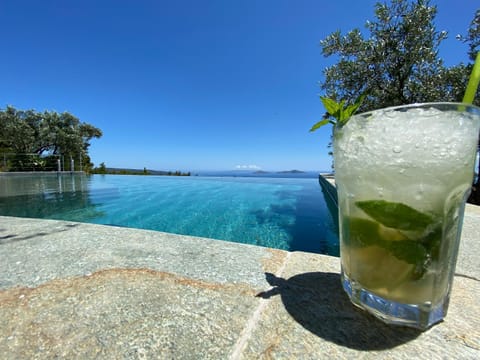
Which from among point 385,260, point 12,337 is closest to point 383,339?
point 385,260

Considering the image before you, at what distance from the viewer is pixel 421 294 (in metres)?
0.53

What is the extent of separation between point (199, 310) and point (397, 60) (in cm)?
492

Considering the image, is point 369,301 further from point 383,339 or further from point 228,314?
point 228,314

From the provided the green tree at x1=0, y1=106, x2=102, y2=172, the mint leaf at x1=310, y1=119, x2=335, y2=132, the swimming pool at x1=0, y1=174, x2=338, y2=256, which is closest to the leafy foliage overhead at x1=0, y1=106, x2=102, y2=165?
the green tree at x1=0, y1=106, x2=102, y2=172

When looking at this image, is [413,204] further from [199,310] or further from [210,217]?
[210,217]

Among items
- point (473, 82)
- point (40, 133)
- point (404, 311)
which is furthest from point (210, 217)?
point (40, 133)

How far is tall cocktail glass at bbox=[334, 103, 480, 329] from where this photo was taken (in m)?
0.53

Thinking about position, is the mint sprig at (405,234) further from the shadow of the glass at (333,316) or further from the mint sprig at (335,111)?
the mint sprig at (335,111)

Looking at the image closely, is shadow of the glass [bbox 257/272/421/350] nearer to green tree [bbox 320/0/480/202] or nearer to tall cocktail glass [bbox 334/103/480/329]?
tall cocktail glass [bbox 334/103/480/329]

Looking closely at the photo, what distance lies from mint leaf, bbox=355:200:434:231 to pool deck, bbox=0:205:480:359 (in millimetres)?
284

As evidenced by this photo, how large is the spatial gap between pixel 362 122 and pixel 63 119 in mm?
21365

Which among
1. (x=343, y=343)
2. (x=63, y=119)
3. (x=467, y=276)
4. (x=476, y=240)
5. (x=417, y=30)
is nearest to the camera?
(x=343, y=343)

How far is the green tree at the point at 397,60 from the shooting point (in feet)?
11.5

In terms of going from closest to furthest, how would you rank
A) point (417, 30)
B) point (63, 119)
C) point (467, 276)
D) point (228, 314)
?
1. point (228, 314)
2. point (467, 276)
3. point (417, 30)
4. point (63, 119)
